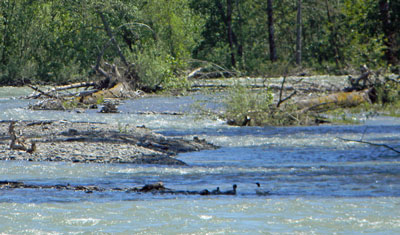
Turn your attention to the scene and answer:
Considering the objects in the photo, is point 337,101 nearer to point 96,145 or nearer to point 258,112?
point 258,112

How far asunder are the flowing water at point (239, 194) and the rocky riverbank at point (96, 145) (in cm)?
52

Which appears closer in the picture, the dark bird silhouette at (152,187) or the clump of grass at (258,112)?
the dark bird silhouette at (152,187)

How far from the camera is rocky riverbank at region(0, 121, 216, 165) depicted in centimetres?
1296

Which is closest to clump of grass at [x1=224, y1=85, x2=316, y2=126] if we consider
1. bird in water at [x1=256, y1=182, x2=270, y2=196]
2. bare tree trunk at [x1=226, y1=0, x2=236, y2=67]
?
bird in water at [x1=256, y1=182, x2=270, y2=196]

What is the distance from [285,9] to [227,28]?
18.0 feet

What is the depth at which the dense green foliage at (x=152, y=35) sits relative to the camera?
34688mm

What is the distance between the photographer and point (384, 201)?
354 inches

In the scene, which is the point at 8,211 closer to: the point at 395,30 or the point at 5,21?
the point at 395,30

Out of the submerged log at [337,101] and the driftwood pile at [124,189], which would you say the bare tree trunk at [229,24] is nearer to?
the submerged log at [337,101]

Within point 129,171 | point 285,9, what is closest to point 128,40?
point 285,9

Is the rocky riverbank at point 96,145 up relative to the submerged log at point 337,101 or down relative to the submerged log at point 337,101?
up

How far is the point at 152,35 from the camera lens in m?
39.4

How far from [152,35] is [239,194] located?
1202 inches

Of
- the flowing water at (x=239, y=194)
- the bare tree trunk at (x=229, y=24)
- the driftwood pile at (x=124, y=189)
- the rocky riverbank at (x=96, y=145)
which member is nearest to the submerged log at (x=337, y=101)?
the flowing water at (x=239, y=194)
